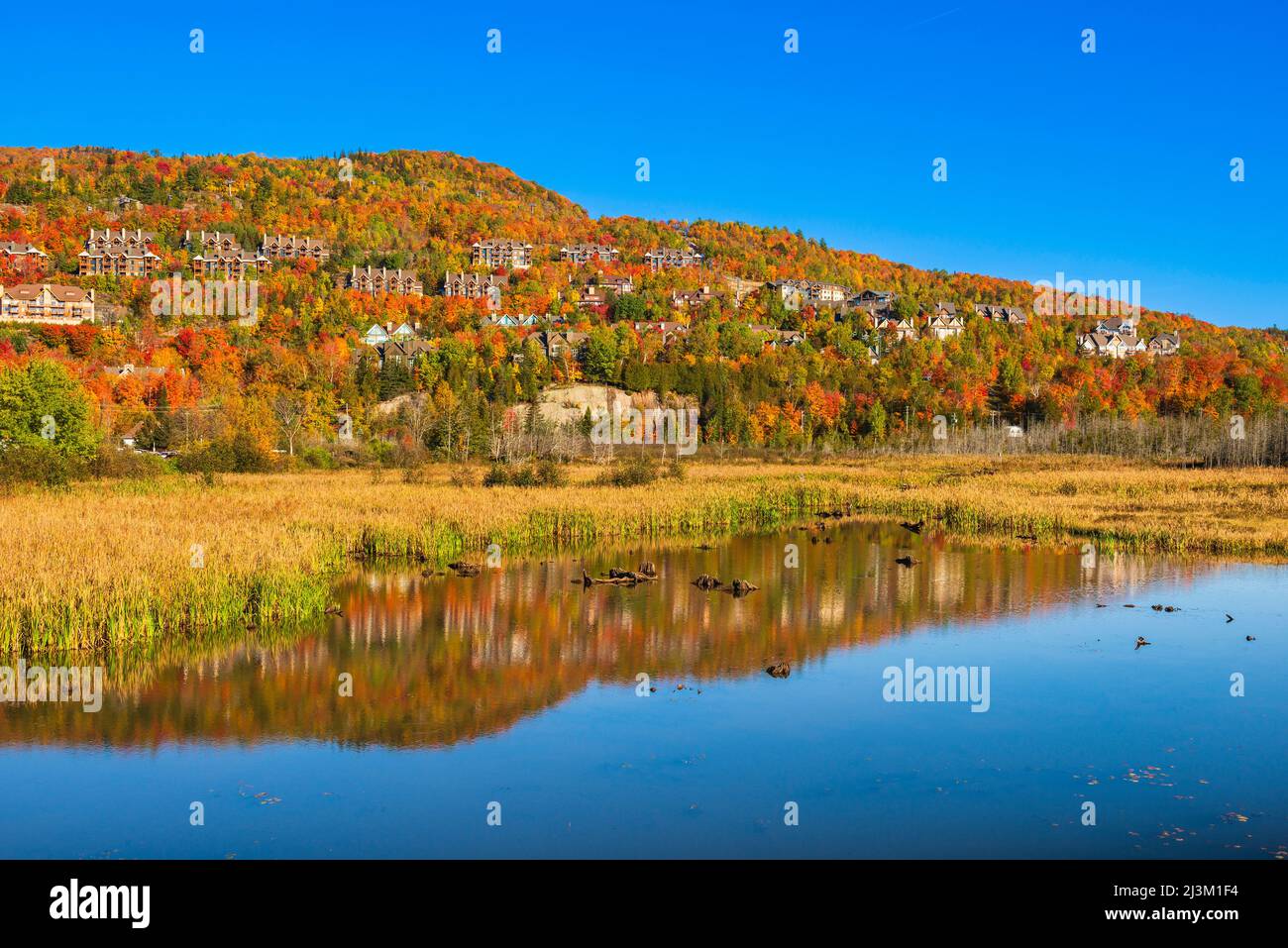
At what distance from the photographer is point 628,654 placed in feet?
65.1

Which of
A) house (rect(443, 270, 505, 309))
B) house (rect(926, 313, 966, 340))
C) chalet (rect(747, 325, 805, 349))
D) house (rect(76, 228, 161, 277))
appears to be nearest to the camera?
house (rect(76, 228, 161, 277))

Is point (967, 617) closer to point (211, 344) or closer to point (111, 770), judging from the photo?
point (111, 770)

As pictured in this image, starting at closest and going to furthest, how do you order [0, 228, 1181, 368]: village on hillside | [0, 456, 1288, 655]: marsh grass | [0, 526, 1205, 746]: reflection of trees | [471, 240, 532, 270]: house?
[0, 526, 1205, 746]: reflection of trees < [0, 456, 1288, 655]: marsh grass < [0, 228, 1181, 368]: village on hillside < [471, 240, 532, 270]: house

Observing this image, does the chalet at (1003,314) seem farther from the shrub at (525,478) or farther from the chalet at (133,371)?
the shrub at (525,478)

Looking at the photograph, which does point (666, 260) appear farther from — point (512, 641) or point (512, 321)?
point (512, 641)

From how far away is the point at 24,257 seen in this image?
137 metres

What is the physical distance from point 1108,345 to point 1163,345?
9029mm

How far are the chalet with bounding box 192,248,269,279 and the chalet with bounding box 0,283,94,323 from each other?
27217 mm

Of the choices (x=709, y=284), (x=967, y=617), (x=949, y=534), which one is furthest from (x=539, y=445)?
(x=709, y=284)

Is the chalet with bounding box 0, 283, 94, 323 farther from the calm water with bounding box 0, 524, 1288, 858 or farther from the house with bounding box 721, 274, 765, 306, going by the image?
the calm water with bounding box 0, 524, 1288, 858

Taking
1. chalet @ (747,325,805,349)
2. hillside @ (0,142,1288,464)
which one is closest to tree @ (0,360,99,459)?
hillside @ (0,142,1288,464)

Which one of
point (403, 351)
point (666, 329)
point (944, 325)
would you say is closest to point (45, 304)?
point (403, 351)

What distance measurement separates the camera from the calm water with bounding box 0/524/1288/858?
11484 millimetres
